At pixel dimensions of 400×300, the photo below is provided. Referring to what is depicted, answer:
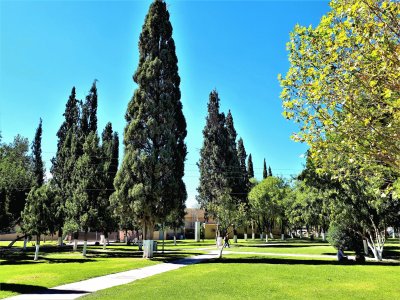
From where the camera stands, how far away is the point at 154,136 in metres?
26.4

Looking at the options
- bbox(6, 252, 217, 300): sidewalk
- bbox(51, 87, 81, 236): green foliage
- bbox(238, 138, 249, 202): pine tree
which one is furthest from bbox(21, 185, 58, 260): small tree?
bbox(238, 138, 249, 202): pine tree

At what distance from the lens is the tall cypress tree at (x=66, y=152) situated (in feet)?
118

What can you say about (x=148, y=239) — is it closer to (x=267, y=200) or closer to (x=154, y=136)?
(x=154, y=136)

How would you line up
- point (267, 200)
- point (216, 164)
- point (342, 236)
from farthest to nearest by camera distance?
point (267, 200), point (216, 164), point (342, 236)

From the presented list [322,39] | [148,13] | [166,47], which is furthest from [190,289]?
[148,13]

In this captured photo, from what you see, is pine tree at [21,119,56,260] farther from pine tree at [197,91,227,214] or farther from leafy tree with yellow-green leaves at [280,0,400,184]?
pine tree at [197,91,227,214]

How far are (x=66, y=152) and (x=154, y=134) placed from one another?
18483 millimetres

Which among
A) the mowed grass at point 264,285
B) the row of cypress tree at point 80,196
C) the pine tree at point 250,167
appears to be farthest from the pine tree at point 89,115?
the pine tree at point 250,167

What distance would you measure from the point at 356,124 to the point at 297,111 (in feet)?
6.32

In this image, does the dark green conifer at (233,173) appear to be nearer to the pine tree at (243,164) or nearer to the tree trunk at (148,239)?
the pine tree at (243,164)

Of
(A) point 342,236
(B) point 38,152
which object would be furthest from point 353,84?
(B) point 38,152

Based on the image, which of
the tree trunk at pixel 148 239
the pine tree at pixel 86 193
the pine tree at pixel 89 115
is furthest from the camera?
the pine tree at pixel 89 115

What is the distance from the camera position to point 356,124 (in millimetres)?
8094

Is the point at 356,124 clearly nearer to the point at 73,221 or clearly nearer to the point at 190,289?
the point at 190,289
